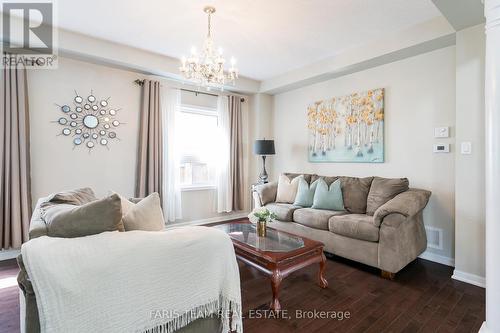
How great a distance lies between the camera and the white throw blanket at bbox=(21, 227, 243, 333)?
1.08 meters

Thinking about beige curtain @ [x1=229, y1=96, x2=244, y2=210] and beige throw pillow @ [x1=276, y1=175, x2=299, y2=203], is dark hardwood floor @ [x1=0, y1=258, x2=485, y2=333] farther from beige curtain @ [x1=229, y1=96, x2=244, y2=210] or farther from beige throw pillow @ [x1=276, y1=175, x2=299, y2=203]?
beige curtain @ [x1=229, y1=96, x2=244, y2=210]

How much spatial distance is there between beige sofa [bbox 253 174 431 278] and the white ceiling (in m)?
1.81

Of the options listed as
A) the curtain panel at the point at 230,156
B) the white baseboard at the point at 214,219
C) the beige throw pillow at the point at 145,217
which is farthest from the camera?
the curtain panel at the point at 230,156

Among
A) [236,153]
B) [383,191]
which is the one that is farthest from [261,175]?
[383,191]

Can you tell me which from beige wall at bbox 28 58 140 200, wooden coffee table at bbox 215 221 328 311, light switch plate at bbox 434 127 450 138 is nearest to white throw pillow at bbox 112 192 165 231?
wooden coffee table at bbox 215 221 328 311

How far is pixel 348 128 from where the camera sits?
3.87 meters

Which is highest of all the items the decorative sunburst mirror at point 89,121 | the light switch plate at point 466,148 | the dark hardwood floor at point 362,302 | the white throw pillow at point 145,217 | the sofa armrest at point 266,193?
the decorative sunburst mirror at point 89,121

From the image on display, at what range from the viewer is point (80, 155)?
350 centimetres

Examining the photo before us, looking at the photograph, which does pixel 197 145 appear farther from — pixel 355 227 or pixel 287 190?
pixel 355 227

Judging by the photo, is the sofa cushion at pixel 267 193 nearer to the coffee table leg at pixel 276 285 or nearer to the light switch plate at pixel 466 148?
the coffee table leg at pixel 276 285

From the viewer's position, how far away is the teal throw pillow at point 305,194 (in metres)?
3.68

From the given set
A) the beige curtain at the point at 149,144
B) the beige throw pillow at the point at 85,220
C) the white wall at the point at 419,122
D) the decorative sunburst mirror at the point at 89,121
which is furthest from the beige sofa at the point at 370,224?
the decorative sunburst mirror at the point at 89,121

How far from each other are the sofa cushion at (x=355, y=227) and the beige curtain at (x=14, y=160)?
3609mm

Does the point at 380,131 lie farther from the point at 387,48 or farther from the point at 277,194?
the point at 277,194
